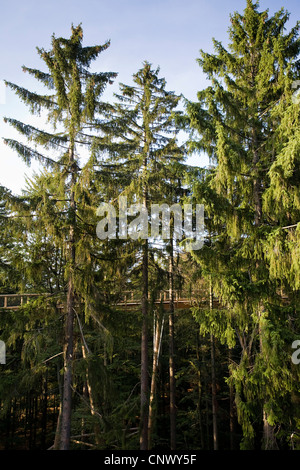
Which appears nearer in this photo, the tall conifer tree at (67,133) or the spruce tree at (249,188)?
the spruce tree at (249,188)

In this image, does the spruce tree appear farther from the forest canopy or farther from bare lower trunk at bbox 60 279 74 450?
bare lower trunk at bbox 60 279 74 450

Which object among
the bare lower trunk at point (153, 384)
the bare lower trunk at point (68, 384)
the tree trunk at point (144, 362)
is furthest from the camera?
the bare lower trunk at point (153, 384)

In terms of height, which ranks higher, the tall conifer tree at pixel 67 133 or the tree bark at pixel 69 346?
the tall conifer tree at pixel 67 133

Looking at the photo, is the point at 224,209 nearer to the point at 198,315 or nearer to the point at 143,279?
the point at 198,315

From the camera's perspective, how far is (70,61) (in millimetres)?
9117

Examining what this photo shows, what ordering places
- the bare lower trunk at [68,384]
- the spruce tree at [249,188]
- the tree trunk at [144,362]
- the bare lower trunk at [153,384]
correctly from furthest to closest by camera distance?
the bare lower trunk at [153,384]
the tree trunk at [144,362]
the bare lower trunk at [68,384]
the spruce tree at [249,188]

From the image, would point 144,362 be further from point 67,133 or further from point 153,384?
point 67,133

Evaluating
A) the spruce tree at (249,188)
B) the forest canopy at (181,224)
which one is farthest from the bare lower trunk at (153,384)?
the spruce tree at (249,188)

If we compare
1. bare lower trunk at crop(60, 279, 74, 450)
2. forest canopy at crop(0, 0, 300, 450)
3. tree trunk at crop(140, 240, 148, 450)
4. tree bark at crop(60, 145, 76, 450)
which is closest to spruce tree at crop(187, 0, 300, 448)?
forest canopy at crop(0, 0, 300, 450)

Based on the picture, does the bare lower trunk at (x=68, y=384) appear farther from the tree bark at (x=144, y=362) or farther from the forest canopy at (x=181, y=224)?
the tree bark at (x=144, y=362)

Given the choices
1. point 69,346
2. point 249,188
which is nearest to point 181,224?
point 249,188
